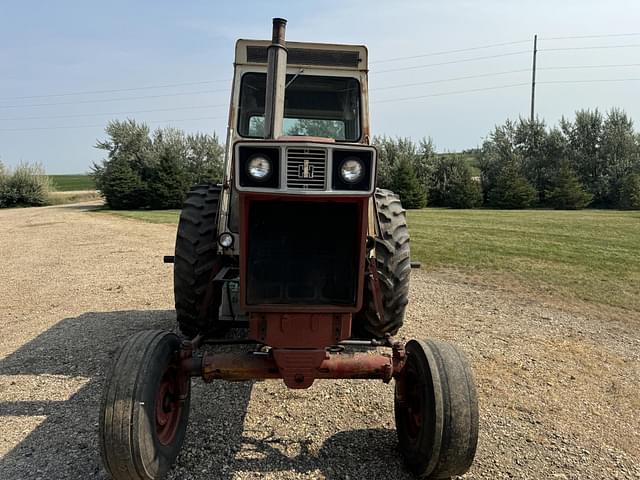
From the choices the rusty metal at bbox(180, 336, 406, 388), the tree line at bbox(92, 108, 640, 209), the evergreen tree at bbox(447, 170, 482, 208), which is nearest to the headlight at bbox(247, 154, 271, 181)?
the rusty metal at bbox(180, 336, 406, 388)

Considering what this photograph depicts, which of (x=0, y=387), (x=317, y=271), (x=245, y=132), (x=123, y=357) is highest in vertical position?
(x=245, y=132)

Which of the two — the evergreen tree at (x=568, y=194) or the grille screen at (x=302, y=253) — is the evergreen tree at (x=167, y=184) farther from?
the grille screen at (x=302, y=253)

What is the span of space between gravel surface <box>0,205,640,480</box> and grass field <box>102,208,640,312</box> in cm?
131

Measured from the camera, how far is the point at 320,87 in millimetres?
4945

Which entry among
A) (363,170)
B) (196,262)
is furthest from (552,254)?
(363,170)

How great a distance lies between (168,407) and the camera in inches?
125

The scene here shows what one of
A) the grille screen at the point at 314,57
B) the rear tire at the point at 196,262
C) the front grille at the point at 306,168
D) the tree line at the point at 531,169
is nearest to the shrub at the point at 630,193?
the tree line at the point at 531,169

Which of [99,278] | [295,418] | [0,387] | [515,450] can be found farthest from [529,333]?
[99,278]

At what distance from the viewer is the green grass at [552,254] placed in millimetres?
8430

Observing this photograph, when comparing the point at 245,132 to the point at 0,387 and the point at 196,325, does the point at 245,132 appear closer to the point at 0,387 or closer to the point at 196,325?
the point at 196,325

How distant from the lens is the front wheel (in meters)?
2.64

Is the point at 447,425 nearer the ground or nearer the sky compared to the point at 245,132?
nearer the ground

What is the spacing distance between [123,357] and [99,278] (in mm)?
6927

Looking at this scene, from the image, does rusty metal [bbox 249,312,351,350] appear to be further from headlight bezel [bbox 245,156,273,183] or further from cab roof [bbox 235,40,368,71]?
cab roof [bbox 235,40,368,71]
